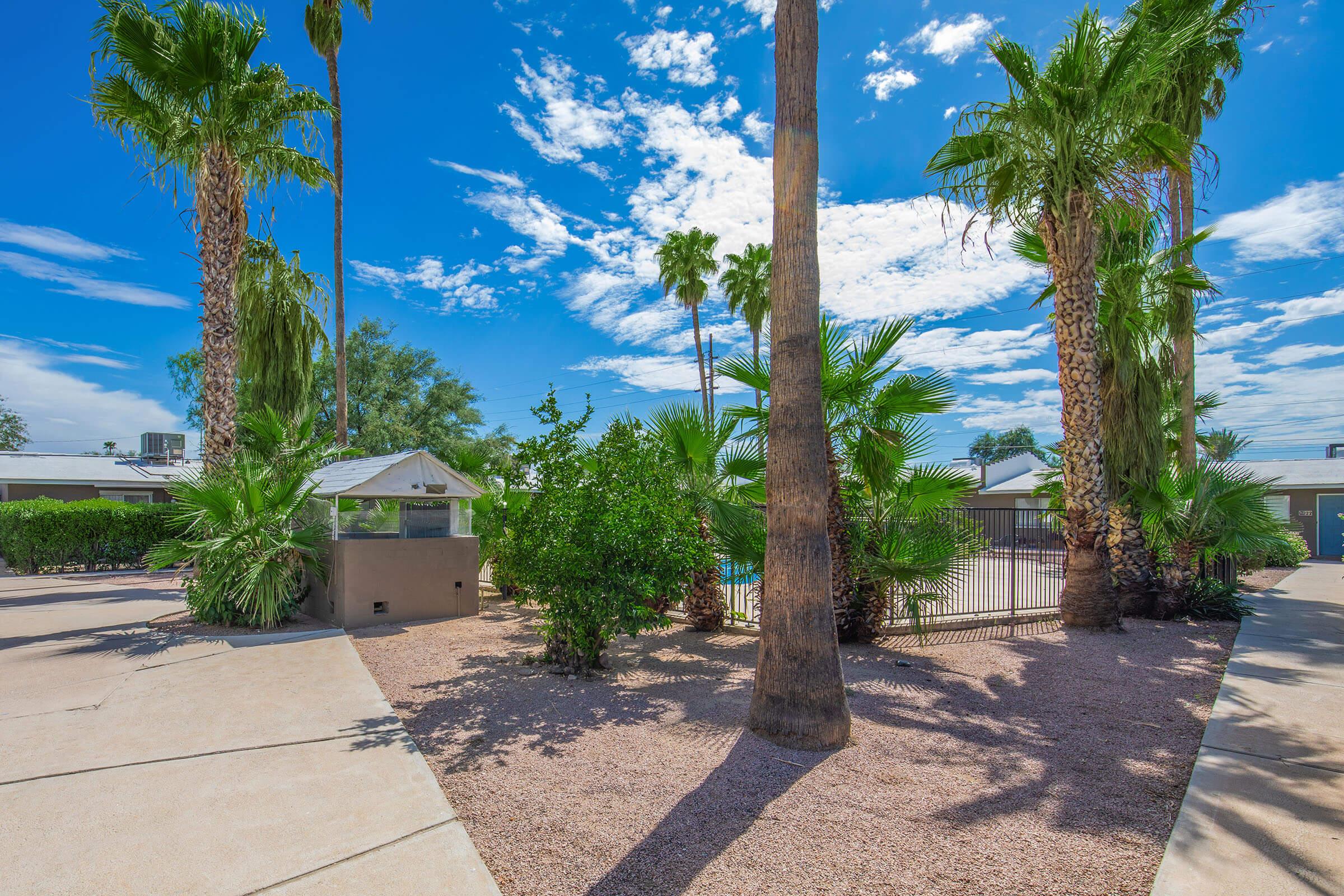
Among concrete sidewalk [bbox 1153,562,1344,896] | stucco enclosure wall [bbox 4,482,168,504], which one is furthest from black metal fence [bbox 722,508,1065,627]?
stucco enclosure wall [bbox 4,482,168,504]

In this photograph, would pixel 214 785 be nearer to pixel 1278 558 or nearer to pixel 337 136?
pixel 337 136

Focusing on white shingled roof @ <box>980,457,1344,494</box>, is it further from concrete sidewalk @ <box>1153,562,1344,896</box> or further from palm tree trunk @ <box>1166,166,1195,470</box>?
concrete sidewalk @ <box>1153,562,1344,896</box>

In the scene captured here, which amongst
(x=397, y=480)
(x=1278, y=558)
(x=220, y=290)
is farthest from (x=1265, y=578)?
(x=220, y=290)

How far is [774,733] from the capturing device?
4.53m

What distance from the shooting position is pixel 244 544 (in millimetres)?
8383

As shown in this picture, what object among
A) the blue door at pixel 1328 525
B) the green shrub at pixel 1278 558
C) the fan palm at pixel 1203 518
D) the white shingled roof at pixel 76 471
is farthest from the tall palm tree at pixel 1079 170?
the white shingled roof at pixel 76 471

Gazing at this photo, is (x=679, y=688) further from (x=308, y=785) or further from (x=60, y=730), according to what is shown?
(x=60, y=730)

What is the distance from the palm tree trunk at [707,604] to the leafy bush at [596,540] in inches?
77.4

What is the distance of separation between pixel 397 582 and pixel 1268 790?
9.20 meters

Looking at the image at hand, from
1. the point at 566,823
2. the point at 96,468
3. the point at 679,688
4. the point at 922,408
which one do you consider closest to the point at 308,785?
the point at 566,823

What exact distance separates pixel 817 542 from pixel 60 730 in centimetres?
547

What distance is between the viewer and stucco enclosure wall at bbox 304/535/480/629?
898cm

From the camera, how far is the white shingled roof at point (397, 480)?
358 inches

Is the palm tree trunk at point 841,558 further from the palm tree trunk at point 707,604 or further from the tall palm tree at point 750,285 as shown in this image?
the tall palm tree at point 750,285
